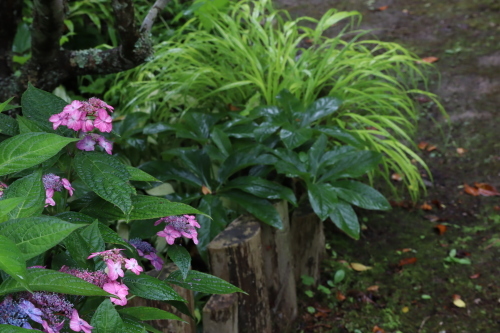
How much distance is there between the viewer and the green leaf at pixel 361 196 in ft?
7.59

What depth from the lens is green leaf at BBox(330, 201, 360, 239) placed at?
2.25m

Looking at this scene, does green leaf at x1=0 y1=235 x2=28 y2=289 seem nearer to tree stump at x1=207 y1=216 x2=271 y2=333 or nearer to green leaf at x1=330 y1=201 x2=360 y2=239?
tree stump at x1=207 y1=216 x2=271 y2=333

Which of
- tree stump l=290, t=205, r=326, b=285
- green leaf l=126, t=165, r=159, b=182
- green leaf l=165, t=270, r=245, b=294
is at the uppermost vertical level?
green leaf l=126, t=165, r=159, b=182

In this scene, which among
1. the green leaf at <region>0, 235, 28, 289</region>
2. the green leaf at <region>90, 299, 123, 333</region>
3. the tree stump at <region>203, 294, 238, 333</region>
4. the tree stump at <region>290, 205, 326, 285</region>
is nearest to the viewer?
the green leaf at <region>0, 235, 28, 289</region>

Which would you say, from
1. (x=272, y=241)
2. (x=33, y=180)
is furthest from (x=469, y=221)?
(x=33, y=180)

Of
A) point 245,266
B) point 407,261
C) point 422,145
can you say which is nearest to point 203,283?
point 245,266

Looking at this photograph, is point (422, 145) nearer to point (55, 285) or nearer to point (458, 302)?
point (458, 302)

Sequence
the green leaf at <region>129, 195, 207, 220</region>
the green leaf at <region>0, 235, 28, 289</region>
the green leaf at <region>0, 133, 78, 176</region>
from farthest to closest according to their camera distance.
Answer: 1. the green leaf at <region>129, 195, 207, 220</region>
2. the green leaf at <region>0, 133, 78, 176</region>
3. the green leaf at <region>0, 235, 28, 289</region>

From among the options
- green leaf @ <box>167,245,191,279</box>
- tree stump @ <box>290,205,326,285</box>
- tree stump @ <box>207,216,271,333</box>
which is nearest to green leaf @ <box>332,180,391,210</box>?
tree stump @ <box>290,205,326,285</box>

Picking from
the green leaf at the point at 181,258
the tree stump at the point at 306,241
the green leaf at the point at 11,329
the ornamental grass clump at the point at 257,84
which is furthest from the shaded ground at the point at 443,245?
the green leaf at the point at 11,329

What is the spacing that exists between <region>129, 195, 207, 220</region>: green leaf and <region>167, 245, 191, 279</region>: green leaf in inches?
5.2

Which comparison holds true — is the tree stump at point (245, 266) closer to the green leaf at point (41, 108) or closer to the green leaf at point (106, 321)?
the green leaf at point (41, 108)

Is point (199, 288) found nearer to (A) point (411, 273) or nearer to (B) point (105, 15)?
(A) point (411, 273)

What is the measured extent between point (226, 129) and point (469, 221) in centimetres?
157
